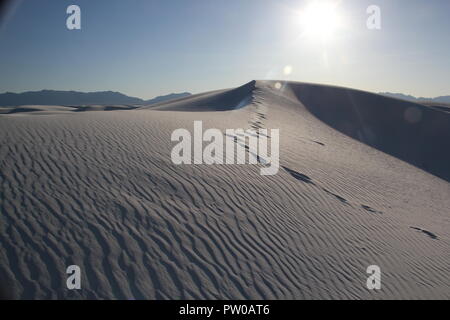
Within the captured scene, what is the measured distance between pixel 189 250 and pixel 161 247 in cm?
41

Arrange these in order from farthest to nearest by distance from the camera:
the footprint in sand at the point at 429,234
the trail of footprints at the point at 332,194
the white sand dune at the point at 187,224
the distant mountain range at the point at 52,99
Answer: the distant mountain range at the point at 52,99
the trail of footprints at the point at 332,194
the footprint in sand at the point at 429,234
the white sand dune at the point at 187,224

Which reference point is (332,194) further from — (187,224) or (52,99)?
(52,99)

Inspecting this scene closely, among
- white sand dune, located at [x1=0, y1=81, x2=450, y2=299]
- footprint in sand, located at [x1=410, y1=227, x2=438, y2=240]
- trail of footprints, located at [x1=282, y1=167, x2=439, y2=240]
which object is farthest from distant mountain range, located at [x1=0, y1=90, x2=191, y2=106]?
footprint in sand, located at [x1=410, y1=227, x2=438, y2=240]

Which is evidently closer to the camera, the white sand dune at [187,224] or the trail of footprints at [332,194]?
the white sand dune at [187,224]

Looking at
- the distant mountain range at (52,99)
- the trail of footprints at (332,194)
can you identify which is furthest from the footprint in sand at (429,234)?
the distant mountain range at (52,99)

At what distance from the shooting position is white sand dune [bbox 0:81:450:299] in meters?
3.60

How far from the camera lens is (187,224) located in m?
4.59

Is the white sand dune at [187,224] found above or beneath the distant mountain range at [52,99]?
beneath

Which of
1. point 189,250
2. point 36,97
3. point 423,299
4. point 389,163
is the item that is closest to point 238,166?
point 189,250

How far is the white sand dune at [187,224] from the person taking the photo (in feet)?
11.8

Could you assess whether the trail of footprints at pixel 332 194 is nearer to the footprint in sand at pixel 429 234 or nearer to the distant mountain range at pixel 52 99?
the footprint in sand at pixel 429 234

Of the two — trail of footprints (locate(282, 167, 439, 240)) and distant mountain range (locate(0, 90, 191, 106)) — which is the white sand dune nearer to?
trail of footprints (locate(282, 167, 439, 240))

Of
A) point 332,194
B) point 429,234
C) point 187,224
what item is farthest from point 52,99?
point 429,234
